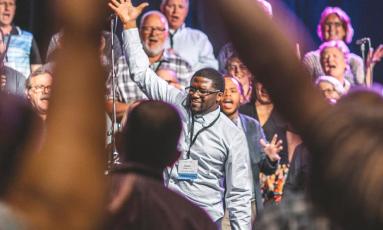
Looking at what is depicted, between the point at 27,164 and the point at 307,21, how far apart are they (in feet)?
28.9

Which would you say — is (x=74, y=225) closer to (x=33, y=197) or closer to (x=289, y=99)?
(x=33, y=197)

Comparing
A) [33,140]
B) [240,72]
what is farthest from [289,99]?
[240,72]

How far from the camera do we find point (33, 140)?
126cm

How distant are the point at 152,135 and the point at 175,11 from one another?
555cm

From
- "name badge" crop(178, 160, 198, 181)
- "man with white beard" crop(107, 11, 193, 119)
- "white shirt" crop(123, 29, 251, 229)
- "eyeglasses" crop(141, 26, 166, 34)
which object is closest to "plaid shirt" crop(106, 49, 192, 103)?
"man with white beard" crop(107, 11, 193, 119)

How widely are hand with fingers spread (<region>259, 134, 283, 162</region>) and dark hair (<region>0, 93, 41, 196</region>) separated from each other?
213 inches

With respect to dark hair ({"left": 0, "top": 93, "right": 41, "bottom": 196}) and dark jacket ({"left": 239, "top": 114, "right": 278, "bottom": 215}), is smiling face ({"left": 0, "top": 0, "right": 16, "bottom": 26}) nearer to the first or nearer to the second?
dark jacket ({"left": 239, "top": 114, "right": 278, "bottom": 215})

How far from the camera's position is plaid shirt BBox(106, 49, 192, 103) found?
7.18m

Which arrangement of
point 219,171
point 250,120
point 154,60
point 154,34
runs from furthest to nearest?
1. point 154,34
2. point 154,60
3. point 250,120
4. point 219,171

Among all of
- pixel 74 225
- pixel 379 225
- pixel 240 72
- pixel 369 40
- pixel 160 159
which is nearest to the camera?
pixel 74 225

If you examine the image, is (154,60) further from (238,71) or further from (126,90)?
(238,71)

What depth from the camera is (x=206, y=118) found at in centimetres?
627

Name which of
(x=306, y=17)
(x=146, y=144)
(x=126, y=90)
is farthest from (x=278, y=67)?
(x=306, y=17)

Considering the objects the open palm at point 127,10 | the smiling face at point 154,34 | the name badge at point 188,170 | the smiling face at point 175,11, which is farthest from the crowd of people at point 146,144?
the smiling face at point 175,11
